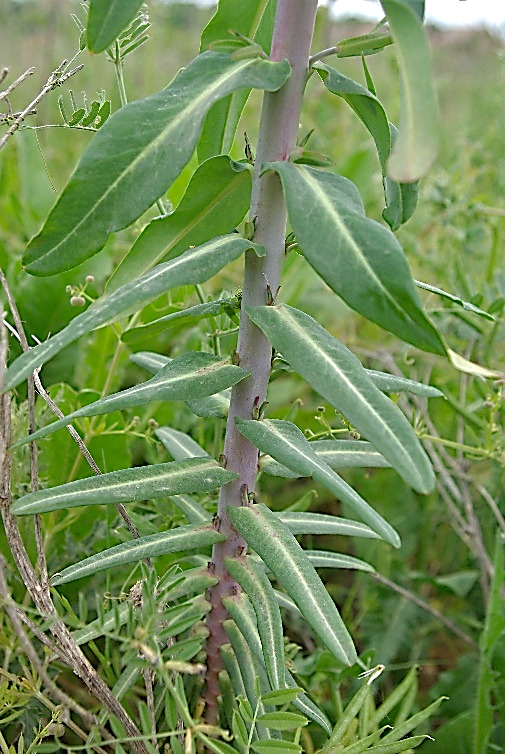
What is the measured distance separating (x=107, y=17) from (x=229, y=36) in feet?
0.66

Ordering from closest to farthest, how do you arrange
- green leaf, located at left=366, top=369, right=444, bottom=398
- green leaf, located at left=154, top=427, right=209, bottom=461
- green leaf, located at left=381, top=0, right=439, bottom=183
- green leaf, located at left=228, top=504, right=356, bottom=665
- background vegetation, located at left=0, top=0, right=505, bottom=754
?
green leaf, located at left=381, top=0, right=439, bottom=183 → green leaf, located at left=228, top=504, right=356, bottom=665 → green leaf, located at left=366, top=369, right=444, bottom=398 → green leaf, located at left=154, top=427, right=209, bottom=461 → background vegetation, located at left=0, top=0, right=505, bottom=754

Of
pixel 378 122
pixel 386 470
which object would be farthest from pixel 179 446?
pixel 386 470

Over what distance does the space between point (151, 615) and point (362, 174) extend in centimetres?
148

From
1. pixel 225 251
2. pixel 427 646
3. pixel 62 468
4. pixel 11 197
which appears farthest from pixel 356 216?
pixel 11 197

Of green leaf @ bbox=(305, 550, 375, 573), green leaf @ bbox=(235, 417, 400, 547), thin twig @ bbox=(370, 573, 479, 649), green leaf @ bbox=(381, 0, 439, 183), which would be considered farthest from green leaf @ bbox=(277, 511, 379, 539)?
green leaf @ bbox=(381, 0, 439, 183)

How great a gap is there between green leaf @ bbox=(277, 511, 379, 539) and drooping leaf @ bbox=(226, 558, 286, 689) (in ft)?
0.22

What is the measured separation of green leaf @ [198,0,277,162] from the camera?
66cm

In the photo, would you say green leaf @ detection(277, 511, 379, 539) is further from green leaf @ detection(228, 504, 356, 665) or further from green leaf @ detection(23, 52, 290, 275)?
green leaf @ detection(23, 52, 290, 275)

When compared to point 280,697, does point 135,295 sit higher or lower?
higher

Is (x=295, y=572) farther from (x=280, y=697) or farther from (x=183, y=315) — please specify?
(x=183, y=315)

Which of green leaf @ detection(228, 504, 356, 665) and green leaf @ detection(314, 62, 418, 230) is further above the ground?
green leaf @ detection(314, 62, 418, 230)

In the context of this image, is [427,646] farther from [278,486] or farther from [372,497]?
[278,486]

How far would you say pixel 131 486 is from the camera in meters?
0.63

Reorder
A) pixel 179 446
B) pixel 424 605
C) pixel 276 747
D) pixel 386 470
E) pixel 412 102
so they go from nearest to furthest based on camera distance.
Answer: pixel 412 102 < pixel 276 747 < pixel 179 446 < pixel 424 605 < pixel 386 470
